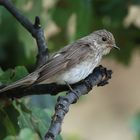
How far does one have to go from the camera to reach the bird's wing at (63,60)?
315cm

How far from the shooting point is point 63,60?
3.18m

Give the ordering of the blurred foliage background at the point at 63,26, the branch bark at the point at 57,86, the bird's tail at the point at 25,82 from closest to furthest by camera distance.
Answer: the branch bark at the point at 57,86 < the bird's tail at the point at 25,82 < the blurred foliage background at the point at 63,26

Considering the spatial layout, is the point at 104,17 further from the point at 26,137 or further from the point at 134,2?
the point at 26,137

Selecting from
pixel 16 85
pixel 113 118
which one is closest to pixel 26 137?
pixel 16 85

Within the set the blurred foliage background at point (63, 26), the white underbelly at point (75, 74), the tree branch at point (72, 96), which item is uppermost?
the blurred foliage background at point (63, 26)

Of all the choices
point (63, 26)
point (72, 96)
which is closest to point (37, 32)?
point (72, 96)

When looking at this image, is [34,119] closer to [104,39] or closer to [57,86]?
[57,86]

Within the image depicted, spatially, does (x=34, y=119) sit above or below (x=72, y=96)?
above

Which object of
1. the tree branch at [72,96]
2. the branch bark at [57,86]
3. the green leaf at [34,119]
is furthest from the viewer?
the green leaf at [34,119]

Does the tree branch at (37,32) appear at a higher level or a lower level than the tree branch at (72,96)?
higher

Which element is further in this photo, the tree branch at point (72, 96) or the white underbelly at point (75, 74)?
the white underbelly at point (75, 74)

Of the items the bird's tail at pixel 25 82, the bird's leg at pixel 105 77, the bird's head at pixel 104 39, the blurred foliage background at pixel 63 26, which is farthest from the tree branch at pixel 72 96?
the blurred foliage background at pixel 63 26

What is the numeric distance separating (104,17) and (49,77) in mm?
2146

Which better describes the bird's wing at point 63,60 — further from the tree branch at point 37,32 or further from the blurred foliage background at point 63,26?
the blurred foliage background at point 63,26
